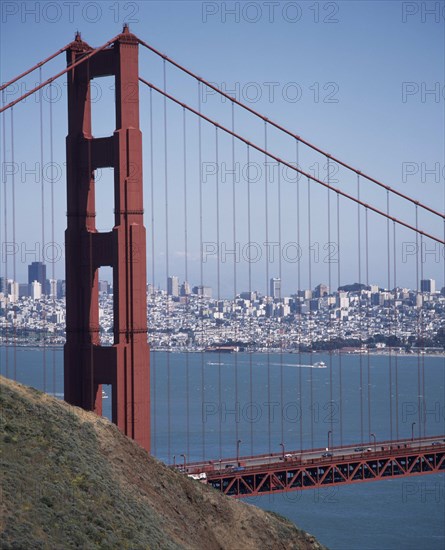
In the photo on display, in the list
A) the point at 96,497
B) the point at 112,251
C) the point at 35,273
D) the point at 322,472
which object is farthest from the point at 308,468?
the point at 35,273

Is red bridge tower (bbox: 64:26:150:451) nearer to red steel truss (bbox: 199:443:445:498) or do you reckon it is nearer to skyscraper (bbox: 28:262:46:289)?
red steel truss (bbox: 199:443:445:498)

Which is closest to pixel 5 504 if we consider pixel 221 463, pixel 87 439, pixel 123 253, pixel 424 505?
pixel 87 439

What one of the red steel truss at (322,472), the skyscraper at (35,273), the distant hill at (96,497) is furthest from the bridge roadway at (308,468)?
the skyscraper at (35,273)

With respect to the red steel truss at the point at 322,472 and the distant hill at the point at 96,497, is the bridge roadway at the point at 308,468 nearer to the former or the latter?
the red steel truss at the point at 322,472

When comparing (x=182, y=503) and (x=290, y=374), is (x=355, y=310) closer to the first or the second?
(x=290, y=374)

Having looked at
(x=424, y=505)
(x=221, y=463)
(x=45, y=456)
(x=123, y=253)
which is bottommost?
(x=424, y=505)

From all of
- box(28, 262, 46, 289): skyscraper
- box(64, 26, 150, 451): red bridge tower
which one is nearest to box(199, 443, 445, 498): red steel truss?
box(64, 26, 150, 451): red bridge tower

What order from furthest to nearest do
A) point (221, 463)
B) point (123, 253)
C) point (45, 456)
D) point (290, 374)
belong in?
point (290, 374)
point (221, 463)
point (123, 253)
point (45, 456)
